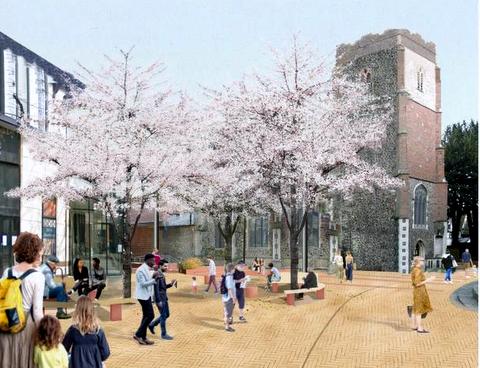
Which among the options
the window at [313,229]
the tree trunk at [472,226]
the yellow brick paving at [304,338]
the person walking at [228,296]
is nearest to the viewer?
the yellow brick paving at [304,338]

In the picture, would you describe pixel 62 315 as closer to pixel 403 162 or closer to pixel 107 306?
pixel 107 306

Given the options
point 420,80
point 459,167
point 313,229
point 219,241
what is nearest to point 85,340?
point 313,229

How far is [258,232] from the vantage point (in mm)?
42156

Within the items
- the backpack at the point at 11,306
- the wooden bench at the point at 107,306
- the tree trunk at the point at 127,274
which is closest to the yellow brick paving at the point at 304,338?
the wooden bench at the point at 107,306

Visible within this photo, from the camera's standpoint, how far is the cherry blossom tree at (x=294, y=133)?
1920cm

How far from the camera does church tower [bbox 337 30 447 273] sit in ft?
118

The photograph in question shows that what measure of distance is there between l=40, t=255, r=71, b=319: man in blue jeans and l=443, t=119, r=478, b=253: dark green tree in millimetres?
29233

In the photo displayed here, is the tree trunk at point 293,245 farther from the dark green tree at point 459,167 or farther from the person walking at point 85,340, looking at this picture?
the dark green tree at point 459,167

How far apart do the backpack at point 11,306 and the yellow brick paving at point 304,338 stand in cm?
489

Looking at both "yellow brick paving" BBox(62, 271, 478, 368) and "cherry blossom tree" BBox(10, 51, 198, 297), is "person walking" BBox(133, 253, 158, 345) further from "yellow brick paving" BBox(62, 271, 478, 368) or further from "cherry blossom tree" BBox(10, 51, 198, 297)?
"cherry blossom tree" BBox(10, 51, 198, 297)

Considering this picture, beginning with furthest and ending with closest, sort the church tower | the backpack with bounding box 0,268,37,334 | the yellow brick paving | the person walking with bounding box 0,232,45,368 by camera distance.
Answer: the church tower < the yellow brick paving < the person walking with bounding box 0,232,45,368 < the backpack with bounding box 0,268,37,334

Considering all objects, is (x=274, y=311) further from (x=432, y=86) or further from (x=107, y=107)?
(x=432, y=86)

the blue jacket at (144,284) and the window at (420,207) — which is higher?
the window at (420,207)

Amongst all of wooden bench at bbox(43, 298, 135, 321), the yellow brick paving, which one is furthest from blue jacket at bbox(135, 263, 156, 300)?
wooden bench at bbox(43, 298, 135, 321)
